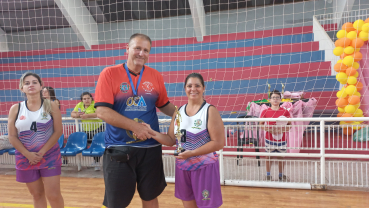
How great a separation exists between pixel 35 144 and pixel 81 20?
626 cm

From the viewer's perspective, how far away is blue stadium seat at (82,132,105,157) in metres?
3.59

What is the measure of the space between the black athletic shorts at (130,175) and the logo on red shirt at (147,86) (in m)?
0.42

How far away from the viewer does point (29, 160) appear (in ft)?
6.31

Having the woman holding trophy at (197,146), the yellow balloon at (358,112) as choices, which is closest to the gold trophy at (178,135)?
the woman holding trophy at (197,146)

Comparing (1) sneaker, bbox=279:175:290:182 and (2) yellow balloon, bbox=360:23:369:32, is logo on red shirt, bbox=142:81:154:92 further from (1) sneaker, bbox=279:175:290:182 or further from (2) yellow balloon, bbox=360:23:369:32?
(2) yellow balloon, bbox=360:23:369:32

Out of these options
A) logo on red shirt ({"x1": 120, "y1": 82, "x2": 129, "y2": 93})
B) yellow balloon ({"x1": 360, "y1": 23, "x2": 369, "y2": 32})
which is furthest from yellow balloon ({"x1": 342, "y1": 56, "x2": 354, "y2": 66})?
logo on red shirt ({"x1": 120, "y1": 82, "x2": 129, "y2": 93})

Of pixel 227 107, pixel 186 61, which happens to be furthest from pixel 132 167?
pixel 186 61

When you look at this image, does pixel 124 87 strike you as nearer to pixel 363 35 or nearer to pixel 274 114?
pixel 274 114

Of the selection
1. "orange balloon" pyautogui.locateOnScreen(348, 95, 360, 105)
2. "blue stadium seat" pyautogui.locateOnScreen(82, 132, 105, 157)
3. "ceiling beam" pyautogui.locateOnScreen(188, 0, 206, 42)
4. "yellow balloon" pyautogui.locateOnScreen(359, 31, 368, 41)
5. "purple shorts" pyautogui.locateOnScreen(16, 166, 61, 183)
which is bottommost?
"blue stadium seat" pyautogui.locateOnScreen(82, 132, 105, 157)

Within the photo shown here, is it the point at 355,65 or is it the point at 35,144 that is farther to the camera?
the point at 355,65

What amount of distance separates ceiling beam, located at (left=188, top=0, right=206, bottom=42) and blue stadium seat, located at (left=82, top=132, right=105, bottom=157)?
4.34 meters

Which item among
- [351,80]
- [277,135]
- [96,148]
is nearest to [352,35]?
[351,80]

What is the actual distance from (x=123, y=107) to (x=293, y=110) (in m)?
3.78

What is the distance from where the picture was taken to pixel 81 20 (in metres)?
7.13
